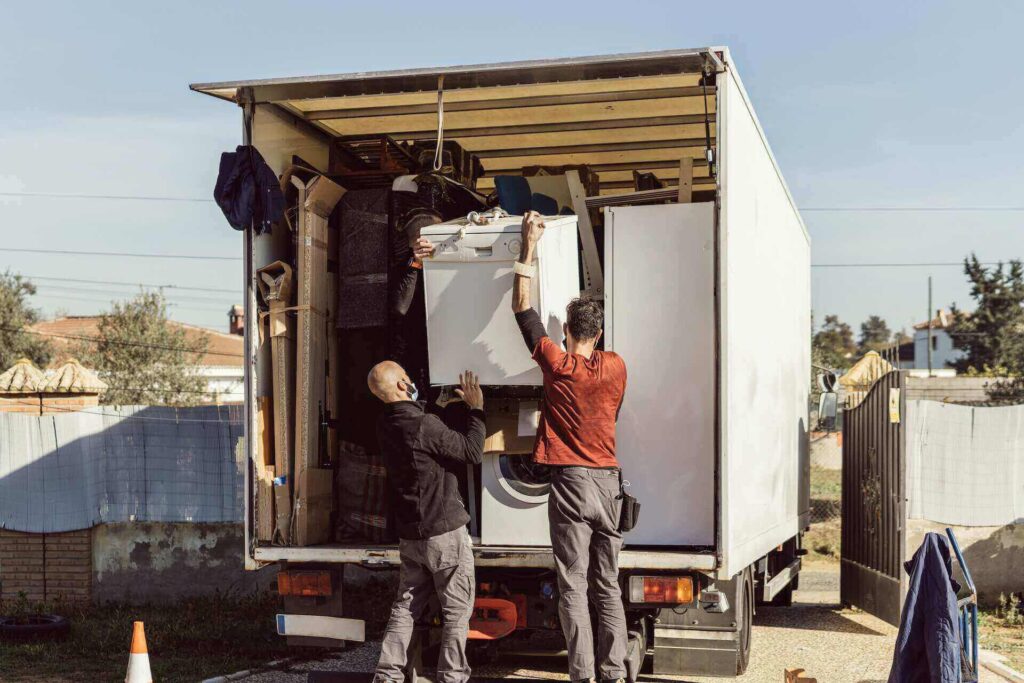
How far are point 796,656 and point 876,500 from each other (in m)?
2.04

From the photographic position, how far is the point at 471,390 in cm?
617

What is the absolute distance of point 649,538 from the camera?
245 inches

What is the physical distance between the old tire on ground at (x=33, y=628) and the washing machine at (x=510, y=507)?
4.16m

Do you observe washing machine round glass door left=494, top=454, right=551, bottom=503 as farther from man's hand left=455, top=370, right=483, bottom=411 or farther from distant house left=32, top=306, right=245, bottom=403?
distant house left=32, top=306, right=245, bottom=403

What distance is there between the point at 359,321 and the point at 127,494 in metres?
4.80

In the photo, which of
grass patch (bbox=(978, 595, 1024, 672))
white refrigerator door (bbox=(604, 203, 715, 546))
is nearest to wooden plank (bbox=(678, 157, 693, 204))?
white refrigerator door (bbox=(604, 203, 715, 546))

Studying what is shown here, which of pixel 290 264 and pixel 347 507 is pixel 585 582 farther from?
pixel 290 264

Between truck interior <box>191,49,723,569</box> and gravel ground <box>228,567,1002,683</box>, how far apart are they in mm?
1380

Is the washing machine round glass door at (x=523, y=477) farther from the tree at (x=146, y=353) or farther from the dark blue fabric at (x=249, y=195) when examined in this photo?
the tree at (x=146, y=353)

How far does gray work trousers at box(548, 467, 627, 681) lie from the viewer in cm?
580

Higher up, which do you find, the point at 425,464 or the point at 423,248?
the point at 423,248

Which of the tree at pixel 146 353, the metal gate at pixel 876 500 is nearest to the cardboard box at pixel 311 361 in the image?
the metal gate at pixel 876 500

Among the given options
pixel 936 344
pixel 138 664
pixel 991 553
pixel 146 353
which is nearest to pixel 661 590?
pixel 138 664

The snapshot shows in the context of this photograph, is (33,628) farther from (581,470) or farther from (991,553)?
(991,553)
